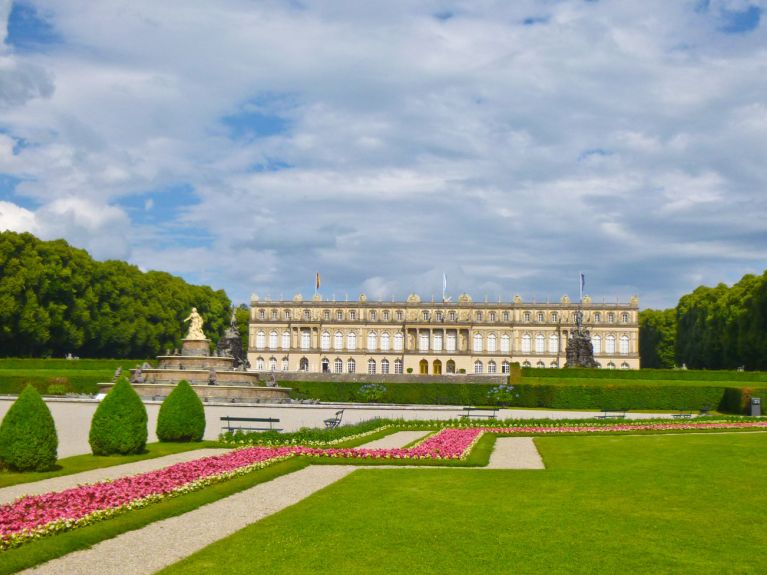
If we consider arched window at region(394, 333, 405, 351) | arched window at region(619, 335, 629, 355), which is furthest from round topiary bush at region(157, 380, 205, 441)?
arched window at region(619, 335, 629, 355)

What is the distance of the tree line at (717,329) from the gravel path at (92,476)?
181 ft

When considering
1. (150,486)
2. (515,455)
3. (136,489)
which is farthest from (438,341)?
(136,489)

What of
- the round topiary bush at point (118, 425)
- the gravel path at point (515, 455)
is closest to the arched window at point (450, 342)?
the gravel path at point (515, 455)

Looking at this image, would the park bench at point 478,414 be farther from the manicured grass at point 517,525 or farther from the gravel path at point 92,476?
the manicured grass at point 517,525

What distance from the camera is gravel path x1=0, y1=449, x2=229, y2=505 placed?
1278 cm

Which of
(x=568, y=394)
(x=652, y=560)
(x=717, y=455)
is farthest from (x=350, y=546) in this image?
(x=568, y=394)

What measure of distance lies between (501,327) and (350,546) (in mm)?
102668

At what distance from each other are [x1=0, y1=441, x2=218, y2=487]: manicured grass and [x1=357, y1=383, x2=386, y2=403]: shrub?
25.0m

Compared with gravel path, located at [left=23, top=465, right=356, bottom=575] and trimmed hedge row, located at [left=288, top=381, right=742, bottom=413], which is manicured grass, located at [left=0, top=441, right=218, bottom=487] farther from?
trimmed hedge row, located at [left=288, top=381, right=742, bottom=413]

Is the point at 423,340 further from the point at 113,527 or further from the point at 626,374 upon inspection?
the point at 113,527

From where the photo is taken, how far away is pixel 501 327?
110688 mm

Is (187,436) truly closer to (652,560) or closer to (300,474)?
(300,474)

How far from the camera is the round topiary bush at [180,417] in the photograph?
20.7m

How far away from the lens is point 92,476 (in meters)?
14.5
